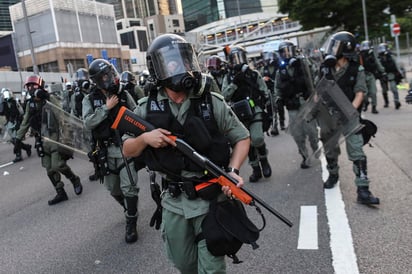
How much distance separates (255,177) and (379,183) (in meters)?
1.72

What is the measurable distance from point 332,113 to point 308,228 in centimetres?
158

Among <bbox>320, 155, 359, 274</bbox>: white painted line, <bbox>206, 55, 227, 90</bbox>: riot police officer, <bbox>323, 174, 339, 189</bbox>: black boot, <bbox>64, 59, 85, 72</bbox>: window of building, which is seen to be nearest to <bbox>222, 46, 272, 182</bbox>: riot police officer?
<bbox>323, 174, 339, 189</bbox>: black boot

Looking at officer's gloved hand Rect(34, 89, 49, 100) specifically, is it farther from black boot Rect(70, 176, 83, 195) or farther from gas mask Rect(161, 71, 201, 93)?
gas mask Rect(161, 71, 201, 93)

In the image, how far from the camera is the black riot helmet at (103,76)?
4.40m

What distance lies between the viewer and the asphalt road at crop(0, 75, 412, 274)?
3.43 metres

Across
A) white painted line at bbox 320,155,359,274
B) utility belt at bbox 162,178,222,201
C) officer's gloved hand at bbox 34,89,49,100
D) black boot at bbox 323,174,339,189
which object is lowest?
white painted line at bbox 320,155,359,274

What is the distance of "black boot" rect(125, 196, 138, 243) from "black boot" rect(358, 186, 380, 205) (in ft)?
8.25

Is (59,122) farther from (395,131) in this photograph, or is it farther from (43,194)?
(395,131)

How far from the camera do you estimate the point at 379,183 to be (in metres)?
5.22

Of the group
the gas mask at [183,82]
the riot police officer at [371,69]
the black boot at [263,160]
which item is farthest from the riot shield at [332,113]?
the riot police officer at [371,69]

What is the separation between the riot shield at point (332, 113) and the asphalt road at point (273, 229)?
712mm

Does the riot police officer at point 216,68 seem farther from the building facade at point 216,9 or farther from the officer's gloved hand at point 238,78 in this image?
the building facade at point 216,9

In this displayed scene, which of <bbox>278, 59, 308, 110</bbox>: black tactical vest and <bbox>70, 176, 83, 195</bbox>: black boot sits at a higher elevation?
<bbox>278, 59, 308, 110</bbox>: black tactical vest

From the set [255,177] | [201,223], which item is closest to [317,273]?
[201,223]
